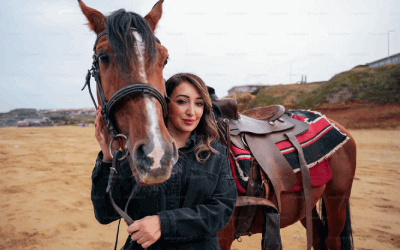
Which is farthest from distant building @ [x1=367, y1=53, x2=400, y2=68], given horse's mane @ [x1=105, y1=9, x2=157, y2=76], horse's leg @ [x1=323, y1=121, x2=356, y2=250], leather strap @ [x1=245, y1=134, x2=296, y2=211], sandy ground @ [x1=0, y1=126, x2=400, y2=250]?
horse's mane @ [x1=105, y1=9, x2=157, y2=76]

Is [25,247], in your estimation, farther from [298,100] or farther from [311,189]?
[298,100]

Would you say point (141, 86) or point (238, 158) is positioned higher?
point (141, 86)

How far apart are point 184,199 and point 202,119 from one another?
470 mm

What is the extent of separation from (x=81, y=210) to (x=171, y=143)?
13.3 ft

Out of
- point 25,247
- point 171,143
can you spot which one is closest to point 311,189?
point 171,143

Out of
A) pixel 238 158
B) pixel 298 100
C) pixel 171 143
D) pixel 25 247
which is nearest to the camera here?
pixel 171 143

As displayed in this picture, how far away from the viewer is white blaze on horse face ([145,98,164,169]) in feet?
2.51

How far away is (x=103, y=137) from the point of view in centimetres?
98

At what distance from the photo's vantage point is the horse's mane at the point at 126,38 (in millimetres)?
929

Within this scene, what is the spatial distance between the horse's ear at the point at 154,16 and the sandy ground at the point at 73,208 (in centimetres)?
306

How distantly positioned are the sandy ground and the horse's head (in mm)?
2894

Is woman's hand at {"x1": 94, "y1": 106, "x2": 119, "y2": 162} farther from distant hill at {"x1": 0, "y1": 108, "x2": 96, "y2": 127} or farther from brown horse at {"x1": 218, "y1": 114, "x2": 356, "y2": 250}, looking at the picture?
distant hill at {"x1": 0, "y1": 108, "x2": 96, "y2": 127}

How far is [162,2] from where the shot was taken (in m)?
1.46

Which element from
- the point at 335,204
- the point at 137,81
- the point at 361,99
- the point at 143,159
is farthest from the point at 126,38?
the point at 361,99
